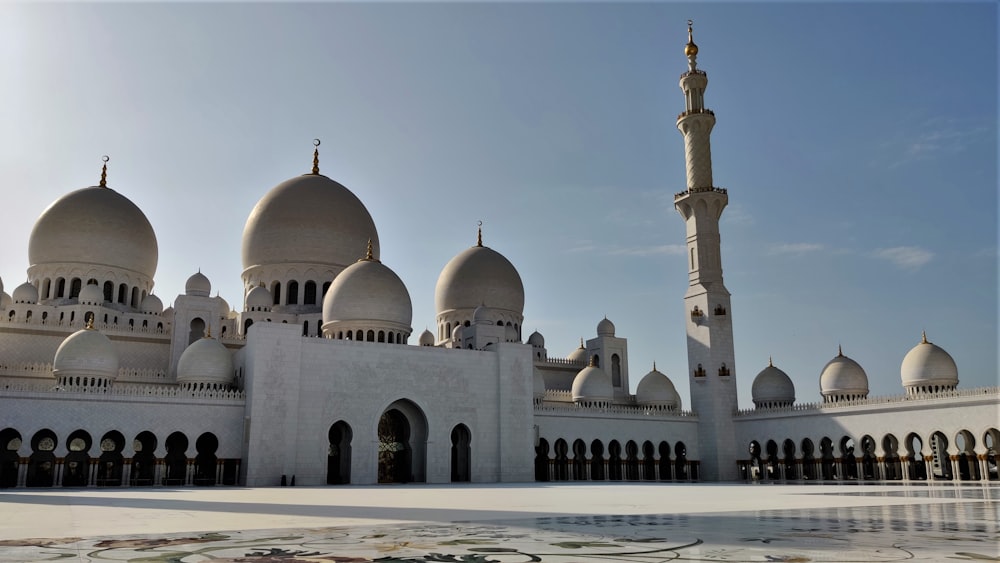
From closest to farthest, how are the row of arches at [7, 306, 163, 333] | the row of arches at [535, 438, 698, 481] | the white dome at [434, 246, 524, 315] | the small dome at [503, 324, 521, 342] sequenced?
the row of arches at [7, 306, 163, 333] < the row of arches at [535, 438, 698, 481] < the small dome at [503, 324, 521, 342] < the white dome at [434, 246, 524, 315]

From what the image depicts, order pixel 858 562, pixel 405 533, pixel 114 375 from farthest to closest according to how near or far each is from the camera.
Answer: pixel 114 375, pixel 405 533, pixel 858 562

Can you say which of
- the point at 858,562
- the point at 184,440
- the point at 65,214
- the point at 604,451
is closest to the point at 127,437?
the point at 184,440

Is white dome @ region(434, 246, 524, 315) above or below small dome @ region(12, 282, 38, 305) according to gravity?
above

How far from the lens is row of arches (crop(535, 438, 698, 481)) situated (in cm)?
3114

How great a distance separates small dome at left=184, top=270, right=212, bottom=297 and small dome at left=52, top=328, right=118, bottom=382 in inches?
209

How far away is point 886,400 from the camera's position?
89.9 feet

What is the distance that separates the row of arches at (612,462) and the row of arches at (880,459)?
9.06 ft

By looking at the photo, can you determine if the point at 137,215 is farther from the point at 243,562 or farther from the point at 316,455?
the point at 243,562

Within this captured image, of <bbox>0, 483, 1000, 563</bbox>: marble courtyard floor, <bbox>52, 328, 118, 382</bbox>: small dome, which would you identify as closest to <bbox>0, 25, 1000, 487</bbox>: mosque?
<bbox>52, 328, 118, 382</bbox>: small dome

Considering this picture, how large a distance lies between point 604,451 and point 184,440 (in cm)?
1542

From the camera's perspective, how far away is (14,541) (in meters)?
6.23

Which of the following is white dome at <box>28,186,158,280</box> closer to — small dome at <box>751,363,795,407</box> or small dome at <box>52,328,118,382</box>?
small dome at <box>52,328,118,382</box>

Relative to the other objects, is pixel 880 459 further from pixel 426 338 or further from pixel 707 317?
pixel 426 338

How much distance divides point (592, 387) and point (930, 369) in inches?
487
